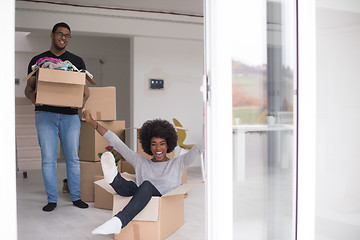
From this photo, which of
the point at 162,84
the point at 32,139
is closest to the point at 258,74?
the point at 162,84

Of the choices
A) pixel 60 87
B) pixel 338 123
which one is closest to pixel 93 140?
pixel 60 87

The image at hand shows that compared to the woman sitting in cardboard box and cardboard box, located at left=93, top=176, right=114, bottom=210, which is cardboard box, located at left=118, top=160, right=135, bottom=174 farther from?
the woman sitting in cardboard box

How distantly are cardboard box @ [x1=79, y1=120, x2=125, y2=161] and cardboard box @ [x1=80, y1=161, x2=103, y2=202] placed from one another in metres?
0.08

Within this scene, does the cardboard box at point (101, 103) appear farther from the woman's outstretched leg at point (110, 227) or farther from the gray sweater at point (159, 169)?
the woman's outstretched leg at point (110, 227)

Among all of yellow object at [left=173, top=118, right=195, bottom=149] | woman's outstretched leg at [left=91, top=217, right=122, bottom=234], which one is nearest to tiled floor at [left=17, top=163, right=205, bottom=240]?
woman's outstretched leg at [left=91, top=217, right=122, bottom=234]

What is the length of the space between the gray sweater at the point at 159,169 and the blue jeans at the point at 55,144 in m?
0.72

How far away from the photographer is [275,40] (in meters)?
1.62

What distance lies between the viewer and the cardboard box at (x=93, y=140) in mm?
3490

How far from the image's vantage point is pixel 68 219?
2902 millimetres

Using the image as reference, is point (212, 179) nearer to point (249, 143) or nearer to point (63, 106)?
point (249, 143)

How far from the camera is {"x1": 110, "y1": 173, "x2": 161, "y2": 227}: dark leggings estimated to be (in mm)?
2133

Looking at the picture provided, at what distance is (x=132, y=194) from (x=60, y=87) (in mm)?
1025

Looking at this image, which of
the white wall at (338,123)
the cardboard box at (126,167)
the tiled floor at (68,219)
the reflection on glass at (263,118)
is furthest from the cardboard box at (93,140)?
the white wall at (338,123)

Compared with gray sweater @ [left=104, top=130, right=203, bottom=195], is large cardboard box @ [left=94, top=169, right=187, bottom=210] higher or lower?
lower
